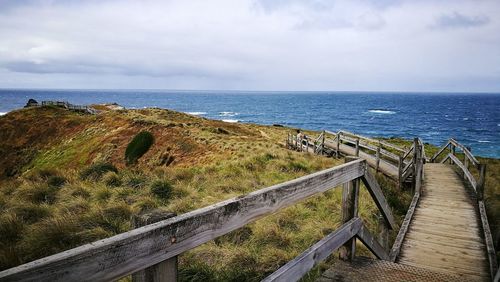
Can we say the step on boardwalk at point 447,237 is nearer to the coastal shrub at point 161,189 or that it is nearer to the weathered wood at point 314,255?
the weathered wood at point 314,255

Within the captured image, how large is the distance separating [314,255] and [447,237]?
5.53 m

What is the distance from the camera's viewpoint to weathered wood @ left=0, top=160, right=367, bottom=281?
1.12m

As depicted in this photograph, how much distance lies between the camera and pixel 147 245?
141cm

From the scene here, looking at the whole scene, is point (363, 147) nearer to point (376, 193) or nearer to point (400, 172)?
point (400, 172)

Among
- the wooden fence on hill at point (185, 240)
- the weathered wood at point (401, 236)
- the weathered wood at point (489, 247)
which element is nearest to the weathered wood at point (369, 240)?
the wooden fence on hill at point (185, 240)

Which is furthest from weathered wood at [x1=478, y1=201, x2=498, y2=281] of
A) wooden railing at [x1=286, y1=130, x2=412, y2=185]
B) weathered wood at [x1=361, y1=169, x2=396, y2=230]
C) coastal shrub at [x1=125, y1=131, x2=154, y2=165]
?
coastal shrub at [x1=125, y1=131, x2=154, y2=165]

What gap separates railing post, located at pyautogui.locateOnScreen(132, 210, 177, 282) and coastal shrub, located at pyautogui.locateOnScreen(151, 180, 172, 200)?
6762 mm

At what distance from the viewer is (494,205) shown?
35.4 ft

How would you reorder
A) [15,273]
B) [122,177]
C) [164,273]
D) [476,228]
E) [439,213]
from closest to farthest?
1. [15,273]
2. [164,273]
3. [476,228]
4. [439,213]
5. [122,177]

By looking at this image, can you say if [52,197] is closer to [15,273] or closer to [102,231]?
[102,231]

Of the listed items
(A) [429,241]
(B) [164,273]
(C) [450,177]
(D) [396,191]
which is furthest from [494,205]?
→ (B) [164,273]

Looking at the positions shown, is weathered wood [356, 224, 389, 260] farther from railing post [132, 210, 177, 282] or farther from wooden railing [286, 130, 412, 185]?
wooden railing [286, 130, 412, 185]

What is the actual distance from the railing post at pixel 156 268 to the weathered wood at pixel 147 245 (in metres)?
0.05

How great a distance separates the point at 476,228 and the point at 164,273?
314 inches
